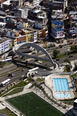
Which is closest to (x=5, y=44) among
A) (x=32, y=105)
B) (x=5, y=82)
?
(x=5, y=82)

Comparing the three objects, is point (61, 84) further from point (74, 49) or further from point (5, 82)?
point (74, 49)

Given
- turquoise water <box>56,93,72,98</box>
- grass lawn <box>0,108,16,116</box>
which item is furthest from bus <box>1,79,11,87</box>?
turquoise water <box>56,93,72,98</box>

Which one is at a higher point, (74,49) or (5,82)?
(74,49)

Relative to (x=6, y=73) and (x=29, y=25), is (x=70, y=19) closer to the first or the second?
(x=29, y=25)

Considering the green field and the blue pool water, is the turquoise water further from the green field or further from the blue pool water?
the green field

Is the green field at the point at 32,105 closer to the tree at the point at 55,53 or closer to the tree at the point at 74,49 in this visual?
the tree at the point at 55,53
